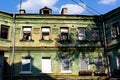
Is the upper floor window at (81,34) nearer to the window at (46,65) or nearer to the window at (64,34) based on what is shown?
the window at (64,34)

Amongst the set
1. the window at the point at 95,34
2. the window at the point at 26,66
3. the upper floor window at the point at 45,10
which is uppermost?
the upper floor window at the point at 45,10

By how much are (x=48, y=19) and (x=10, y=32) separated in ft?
14.9

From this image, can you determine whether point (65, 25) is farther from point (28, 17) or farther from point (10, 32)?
point (10, 32)

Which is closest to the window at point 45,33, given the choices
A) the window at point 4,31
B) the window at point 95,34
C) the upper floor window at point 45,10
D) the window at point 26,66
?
the upper floor window at point 45,10

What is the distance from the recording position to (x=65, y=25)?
2741 cm

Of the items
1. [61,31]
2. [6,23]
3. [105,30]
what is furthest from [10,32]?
[105,30]

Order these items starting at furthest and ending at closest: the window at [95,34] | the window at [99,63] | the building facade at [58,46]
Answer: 1. the window at [95,34]
2. the window at [99,63]
3. the building facade at [58,46]

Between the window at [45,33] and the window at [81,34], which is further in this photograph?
the window at [81,34]

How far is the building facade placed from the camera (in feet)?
83.2

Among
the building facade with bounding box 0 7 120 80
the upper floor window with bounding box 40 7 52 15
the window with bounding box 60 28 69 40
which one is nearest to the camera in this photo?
the building facade with bounding box 0 7 120 80

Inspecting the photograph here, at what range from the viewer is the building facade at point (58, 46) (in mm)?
25359

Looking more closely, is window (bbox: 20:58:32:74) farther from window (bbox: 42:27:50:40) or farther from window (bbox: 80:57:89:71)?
window (bbox: 80:57:89:71)

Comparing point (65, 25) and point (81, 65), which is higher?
point (65, 25)

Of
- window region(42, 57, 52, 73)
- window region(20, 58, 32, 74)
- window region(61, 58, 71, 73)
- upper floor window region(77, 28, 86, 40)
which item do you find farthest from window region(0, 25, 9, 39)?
upper floor window region(77, 28, 86, 40)
